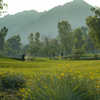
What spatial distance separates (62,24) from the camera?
89.1m

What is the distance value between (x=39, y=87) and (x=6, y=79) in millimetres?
5793

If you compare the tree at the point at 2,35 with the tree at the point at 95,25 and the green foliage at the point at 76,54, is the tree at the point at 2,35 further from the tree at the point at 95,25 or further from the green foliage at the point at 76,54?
the tree at the point at 95,25

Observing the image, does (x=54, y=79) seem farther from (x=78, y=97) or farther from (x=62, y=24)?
(x=62, y=24)

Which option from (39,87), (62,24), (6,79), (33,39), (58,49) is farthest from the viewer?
(33,39)

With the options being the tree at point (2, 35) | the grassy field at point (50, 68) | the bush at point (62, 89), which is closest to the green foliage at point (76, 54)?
the grassy field at point (50, 68)

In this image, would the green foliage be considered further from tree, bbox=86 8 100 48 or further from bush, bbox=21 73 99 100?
bush, bbox=21 73 99 100

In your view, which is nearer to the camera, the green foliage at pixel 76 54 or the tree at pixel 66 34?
the green foliage at pixel 76 54

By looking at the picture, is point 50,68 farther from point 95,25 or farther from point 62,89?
point 62,89

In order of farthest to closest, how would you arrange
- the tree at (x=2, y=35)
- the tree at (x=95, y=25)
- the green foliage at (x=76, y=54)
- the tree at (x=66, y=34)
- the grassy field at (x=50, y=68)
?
the tree at (x=2, y=35) < the tree at (x=66, y=34) < the green foliage at (x=76, y=54) < the tree at (x=95, y=25) < the grassy field at (x=50, y=68)

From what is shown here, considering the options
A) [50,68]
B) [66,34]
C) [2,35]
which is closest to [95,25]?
[50,68]

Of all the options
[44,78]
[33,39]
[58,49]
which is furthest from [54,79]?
[33,39]

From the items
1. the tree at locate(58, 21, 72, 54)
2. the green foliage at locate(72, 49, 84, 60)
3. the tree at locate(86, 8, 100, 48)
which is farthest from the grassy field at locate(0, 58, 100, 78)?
the tree at locate(58, 21, 72, 54)

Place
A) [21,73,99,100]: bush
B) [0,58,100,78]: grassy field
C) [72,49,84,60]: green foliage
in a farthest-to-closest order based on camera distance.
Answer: [72,49,84,60]: green foliage < [0,58,100,78]: grassy field < [21,73,99,100]: bush

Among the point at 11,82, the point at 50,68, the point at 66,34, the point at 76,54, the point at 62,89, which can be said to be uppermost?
the point at 66,34
